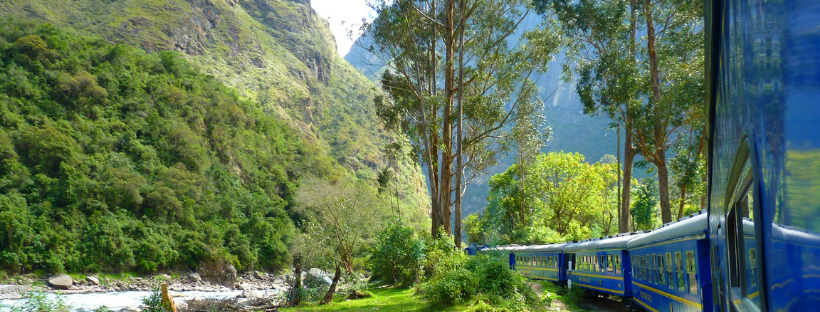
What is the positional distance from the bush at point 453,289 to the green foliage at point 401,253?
6.62 meters

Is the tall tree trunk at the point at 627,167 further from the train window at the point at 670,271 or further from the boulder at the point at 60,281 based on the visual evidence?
the boulder at the point at 60,281

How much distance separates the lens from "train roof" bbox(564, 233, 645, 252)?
45.9 feet

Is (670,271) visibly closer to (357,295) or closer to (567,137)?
(357,295)

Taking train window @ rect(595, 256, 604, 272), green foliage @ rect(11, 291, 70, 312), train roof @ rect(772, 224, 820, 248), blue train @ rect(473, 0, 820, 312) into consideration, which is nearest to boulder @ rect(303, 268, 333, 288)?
train window @ rect(595, 256, 604, 272)

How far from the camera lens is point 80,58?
53844 mm

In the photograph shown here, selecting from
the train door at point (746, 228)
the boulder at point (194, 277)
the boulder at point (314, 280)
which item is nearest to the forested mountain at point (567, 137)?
the boulder at point (194, 277)

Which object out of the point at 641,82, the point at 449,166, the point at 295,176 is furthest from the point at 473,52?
the point at 295,176

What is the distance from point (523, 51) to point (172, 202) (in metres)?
37.0

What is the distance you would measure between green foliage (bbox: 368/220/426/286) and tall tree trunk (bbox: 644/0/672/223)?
844cm

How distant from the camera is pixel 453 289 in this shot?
13414 mm

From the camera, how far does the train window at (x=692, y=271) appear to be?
748 centimetres

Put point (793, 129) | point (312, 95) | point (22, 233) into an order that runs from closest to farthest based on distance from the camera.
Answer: point (793, 129) < point (22, 233) < point (312, 95)

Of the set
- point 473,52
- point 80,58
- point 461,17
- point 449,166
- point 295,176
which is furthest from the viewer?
point 295,176

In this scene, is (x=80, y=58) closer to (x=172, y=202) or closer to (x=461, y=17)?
(x=172, y=202)
